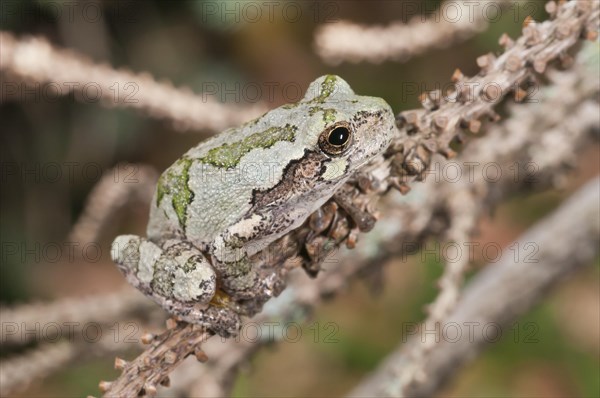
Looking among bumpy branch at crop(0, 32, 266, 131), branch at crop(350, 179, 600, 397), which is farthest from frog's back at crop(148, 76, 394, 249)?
branch at crop(350, 179, 600, 397)

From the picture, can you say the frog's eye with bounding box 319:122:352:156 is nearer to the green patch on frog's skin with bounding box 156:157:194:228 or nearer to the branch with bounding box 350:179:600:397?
the green patch on frog's skin with bounding box 156:157:194:228

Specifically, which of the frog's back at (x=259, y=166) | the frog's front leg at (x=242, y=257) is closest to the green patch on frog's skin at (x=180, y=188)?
the frog's back at (x=259, y=166)

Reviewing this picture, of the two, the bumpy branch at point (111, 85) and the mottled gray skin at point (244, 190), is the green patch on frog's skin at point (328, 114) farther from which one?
the bumpy branch at point (111, 85)

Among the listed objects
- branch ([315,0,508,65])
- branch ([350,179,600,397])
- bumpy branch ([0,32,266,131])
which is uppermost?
bumpy branch ([0,32,266,131])

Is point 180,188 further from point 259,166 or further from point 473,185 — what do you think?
point 473,185

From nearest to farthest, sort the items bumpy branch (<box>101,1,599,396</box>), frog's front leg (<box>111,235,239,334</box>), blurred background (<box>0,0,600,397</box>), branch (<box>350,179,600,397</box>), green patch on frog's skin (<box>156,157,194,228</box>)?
bumpy branch (<box>101,1,599,396</box>)
frog's front leg (<box>111,235,239,334</box>)
green patch on frog's skin (<box>156,157,194,228</box>)
branch (<box>350,179,600,397</box>)
blurred background (<box>0,0,600,397</box>)

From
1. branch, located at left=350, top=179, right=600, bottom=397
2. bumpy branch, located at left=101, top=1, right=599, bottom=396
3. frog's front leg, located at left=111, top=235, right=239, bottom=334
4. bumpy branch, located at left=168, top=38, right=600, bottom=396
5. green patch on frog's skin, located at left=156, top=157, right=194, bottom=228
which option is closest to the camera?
bumpy branch, located at left=101, top=1, right=599, bottom=396
